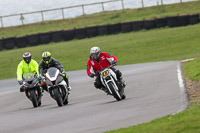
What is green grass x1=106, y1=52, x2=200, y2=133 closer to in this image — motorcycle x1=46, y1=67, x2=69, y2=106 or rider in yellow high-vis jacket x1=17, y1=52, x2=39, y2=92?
motorcycle x1=46, y1=67, x2=69, y2=106

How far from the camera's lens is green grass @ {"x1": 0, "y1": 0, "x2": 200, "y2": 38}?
51.9m

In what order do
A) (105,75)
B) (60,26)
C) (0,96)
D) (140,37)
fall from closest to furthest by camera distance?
(105,75), (0,96), (140,37), (60,26)

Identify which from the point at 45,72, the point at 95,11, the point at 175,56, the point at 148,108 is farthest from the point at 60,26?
the point at 148,108

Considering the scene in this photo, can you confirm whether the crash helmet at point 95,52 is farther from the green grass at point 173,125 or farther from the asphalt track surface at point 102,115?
the green grass at point 173,125

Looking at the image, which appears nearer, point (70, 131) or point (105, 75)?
point (70, 131)

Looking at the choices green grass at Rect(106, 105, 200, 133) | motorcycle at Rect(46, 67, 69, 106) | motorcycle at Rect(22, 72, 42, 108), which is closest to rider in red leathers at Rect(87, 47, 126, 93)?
motorcycle at Rect(46, 67, 69, 106)

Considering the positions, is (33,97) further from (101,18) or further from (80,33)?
(101,18)

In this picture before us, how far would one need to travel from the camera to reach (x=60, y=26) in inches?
2165

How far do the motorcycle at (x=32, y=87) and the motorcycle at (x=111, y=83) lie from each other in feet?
6.97

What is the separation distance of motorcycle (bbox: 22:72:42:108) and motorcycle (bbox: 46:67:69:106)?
98 centimetres

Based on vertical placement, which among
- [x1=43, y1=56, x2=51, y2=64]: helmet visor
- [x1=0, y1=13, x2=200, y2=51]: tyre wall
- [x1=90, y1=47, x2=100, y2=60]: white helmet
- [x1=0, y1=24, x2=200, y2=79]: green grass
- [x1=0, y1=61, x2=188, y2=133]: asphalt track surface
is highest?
[x1=90, y1=47, x2=100, y2=60]: white helmet

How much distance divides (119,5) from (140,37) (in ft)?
64.7

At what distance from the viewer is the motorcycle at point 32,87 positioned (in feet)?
51.7

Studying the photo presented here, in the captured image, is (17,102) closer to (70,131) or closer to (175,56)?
(70,131)
